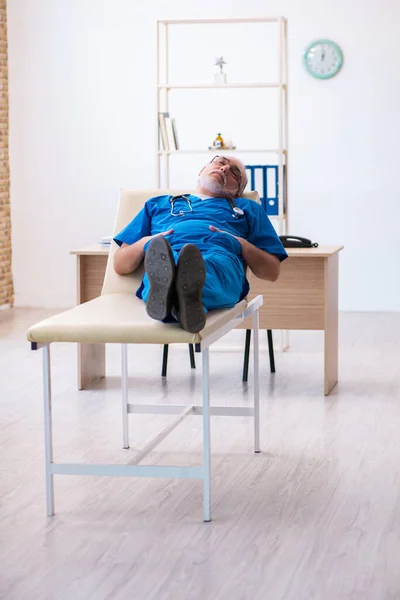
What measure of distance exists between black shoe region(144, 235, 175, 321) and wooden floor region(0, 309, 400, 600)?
55cm

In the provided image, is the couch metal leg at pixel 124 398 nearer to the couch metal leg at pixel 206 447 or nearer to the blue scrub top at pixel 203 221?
the blue scrub top at pixel 203 221

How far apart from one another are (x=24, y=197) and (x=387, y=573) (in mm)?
4839

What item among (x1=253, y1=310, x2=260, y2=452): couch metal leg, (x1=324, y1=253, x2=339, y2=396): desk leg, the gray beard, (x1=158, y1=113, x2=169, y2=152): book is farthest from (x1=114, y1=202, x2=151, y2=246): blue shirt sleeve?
(x1=158, y1=113, x2=169, y2=152): book

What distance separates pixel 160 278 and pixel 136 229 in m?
0.66

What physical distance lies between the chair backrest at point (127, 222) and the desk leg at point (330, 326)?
754mm

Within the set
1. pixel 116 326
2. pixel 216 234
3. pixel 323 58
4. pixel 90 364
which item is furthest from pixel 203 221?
pixel 323 58

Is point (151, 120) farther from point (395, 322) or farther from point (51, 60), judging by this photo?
point (395, 322)

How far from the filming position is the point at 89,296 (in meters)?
4.11

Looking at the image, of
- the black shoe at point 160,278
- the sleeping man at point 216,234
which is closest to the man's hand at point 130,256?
the sleeping man at point 216,234

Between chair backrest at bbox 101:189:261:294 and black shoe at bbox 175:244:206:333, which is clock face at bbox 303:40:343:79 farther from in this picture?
black shoe at bbox 175:244:206:333

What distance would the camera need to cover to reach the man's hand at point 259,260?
9.78ft

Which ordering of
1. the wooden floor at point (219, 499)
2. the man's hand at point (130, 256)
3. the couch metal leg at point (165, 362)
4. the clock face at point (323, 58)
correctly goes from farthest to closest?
1. the clock face at point (323, 58)
2. the couch metal leg at point (165, 362)
3. the man's hand at point (130, 256)
4. the wooden floor at point (219, 499)

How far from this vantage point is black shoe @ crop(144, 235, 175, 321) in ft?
7.97

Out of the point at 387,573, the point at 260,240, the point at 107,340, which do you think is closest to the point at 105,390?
the point at 260,240
